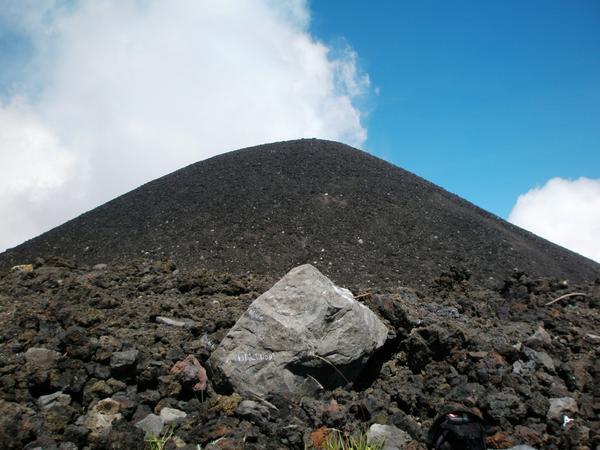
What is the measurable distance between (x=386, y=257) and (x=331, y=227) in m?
1.47

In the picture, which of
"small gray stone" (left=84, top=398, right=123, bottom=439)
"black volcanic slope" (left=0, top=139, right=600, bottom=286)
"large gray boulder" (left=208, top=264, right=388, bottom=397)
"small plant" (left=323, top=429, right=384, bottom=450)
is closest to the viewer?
"small plant" (left=323, top=429, right=384, bottom=450)

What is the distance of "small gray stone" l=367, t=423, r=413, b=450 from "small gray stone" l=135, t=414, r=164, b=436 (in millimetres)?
1470

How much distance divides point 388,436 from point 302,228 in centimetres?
739

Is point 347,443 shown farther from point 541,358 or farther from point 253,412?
point 541,358

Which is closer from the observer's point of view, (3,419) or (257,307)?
(3,419)

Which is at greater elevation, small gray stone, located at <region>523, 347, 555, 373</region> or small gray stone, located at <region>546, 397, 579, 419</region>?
small gray stone, located at <region>523, 347, 555, 373</region>

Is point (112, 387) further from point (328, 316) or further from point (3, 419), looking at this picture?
point (328, 316)

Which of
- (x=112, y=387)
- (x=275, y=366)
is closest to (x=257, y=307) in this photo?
(x=275, y=366)

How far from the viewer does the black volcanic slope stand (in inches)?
384

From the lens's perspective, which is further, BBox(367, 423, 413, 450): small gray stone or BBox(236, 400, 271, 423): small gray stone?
BBox(236, 400, 271, 423): small gray stone

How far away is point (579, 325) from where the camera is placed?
6.03 meters

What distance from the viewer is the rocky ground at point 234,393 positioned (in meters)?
3.46

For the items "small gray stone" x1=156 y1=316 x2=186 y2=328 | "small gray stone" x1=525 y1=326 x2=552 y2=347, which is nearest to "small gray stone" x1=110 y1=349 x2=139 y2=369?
"small gray stone" x1=156 y1=316 x2=186 y2=328

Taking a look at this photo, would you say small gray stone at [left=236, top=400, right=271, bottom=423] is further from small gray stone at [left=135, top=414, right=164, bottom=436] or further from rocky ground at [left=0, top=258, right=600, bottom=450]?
small gray stone at [left=135, top=414, right=164, bottom=436]
